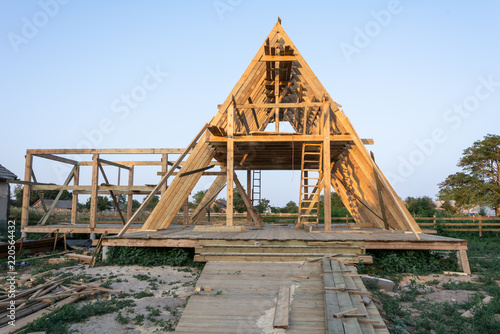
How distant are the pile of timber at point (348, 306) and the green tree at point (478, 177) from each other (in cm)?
2077

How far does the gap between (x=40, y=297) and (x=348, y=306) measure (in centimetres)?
377

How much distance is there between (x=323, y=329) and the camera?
3.21m

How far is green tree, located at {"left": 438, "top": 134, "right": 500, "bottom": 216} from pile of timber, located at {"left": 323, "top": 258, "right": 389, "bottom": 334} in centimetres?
2077

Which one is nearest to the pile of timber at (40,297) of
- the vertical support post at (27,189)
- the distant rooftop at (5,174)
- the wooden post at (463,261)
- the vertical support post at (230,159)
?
the vertical support post at (230,159)

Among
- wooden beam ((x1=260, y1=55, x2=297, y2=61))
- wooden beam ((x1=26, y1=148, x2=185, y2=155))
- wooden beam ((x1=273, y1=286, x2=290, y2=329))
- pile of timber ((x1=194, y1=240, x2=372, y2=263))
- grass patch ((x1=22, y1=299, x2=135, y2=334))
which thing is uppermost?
wooden beam ((x1=260, y1=55, x2=297, y2=61))

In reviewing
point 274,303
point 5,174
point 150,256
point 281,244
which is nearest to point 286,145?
point 281,244

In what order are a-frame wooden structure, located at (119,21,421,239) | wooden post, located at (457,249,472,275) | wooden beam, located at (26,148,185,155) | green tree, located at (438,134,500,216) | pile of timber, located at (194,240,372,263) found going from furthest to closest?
green tree, located at (438,134,500,216), wooden beam, located at (26,148,185,155), a-frame wooden structure, located at (119,21,421,239), wooden post, located at (457,249,472,275), pile of timber, located at (194,240,372,263)

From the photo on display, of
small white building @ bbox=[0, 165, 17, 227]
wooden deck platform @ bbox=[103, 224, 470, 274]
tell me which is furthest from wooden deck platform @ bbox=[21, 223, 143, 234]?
small white building @ bbox=[0, 165, 17, 227]

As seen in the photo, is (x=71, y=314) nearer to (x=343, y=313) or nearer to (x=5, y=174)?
(x=343, y=313)

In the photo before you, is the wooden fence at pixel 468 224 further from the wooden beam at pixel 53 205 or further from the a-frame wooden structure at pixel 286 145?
the wooden beam at pixel 53 205

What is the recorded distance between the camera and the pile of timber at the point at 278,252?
5516 millimetres

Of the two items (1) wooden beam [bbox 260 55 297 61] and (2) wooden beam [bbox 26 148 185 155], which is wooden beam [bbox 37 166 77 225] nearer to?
(2) wooden beam [bbox 26 148 185 155]

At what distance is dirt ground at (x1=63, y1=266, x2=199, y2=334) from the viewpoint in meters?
3.73

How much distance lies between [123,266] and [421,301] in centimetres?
513
